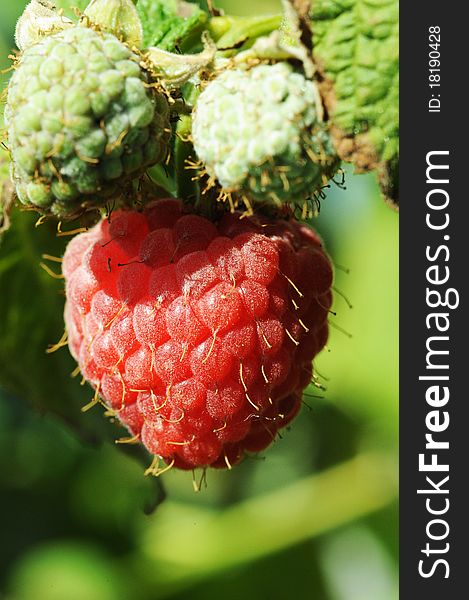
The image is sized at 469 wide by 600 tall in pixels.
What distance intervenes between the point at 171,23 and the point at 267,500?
148 centimetres

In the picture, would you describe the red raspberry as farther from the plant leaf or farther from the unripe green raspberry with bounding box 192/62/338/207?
the plant leaf

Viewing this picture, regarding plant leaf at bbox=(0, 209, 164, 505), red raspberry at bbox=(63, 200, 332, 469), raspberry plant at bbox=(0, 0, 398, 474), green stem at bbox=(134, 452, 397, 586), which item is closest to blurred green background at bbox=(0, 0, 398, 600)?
green stem at bbox=(134, 452, 397, 586)

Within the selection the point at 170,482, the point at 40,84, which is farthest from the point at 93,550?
the point at 40,84

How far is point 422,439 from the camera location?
166 centimetres

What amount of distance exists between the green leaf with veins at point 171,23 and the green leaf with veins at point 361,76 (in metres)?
0.35

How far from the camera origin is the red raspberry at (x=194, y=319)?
1.38 meters

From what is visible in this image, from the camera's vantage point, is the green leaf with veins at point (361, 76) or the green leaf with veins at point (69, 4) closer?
the green leaf with veins at point (361, 76)

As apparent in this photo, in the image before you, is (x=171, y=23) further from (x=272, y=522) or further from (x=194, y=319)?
(x=272, y=522)

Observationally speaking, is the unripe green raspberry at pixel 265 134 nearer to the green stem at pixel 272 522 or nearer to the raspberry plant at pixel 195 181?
the raspberry plant at pixel 195 181

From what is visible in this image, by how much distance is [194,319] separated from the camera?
4.53 feet

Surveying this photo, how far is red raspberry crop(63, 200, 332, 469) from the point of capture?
4.54ft

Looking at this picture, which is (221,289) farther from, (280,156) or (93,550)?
(93,550)

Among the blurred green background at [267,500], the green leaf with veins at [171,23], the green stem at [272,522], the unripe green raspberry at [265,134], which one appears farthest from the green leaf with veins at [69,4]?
the green stem at [272,522]

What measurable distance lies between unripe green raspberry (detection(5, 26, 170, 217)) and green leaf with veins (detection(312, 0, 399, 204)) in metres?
0.25
